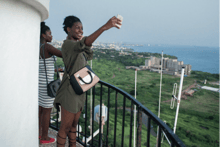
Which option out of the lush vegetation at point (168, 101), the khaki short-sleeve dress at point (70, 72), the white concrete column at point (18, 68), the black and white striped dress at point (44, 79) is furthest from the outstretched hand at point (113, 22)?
the lush vegetation at point (168, 101)

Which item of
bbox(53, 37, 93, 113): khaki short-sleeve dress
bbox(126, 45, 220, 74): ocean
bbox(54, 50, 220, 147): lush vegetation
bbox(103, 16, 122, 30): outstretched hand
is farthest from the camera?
bbox(126, 45, 220, 74): ocean

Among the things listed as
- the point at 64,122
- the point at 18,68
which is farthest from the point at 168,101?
the point at 18,68

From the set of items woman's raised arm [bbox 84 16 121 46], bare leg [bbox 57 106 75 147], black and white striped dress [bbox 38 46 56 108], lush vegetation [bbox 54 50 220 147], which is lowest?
lush vegetation [bbox 54 50 220 147]

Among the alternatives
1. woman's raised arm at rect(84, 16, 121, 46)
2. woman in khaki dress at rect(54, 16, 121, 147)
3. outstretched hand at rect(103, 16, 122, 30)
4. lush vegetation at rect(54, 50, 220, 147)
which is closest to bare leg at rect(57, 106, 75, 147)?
woman in khaki dress at rect(54, 16, 121, 147)

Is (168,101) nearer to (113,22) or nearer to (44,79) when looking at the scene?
(44,79)

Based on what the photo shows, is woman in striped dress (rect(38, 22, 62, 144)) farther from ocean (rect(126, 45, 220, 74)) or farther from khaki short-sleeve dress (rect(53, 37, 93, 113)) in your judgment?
ocean (rect(126, 45, 220, 74))

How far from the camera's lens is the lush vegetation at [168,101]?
917 inches

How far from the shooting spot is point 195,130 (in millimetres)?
25375

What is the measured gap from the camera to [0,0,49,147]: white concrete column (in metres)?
0.63

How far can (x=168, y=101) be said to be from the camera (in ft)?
113

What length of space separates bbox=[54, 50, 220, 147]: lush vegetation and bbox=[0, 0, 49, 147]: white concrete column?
1749 cm

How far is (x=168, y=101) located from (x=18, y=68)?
36764 millimetres

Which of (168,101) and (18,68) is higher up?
(18,68)

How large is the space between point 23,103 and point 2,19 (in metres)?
0.35
